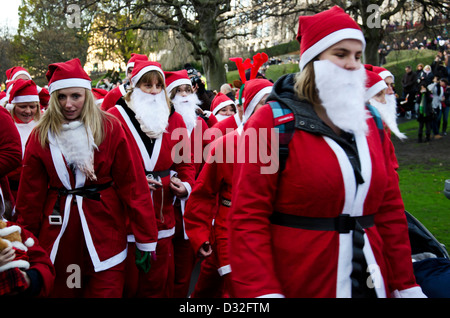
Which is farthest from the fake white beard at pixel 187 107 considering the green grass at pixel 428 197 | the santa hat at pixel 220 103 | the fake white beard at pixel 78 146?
the green grass at pixel 428 197

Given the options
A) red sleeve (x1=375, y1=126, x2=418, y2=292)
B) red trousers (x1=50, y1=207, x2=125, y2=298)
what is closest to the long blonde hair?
red trousers (x1=50, y1=207, x2=125, y2=298)

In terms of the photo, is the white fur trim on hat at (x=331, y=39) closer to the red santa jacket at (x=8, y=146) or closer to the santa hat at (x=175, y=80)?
the red santa jacket at (x=8, y=146)

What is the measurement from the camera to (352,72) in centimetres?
240

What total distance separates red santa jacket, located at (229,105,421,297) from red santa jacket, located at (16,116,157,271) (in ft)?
5.50

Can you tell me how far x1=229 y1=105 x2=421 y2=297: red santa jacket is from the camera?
88.4 inches

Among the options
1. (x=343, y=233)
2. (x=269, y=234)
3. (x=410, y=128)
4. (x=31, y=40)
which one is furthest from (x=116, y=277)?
(x=31, y=40)

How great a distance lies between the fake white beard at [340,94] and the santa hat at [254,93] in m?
2.17

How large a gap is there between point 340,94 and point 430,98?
46.9 feet

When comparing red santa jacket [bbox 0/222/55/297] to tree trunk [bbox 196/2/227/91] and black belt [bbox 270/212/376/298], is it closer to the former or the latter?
black belt [bbox 270/212/376/298]

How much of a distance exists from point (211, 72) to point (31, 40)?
18.4m

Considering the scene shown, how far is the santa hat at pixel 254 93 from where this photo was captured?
15.1 ft

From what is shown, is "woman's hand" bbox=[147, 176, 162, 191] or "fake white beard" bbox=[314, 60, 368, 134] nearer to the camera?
"fake white beard" bbox=[314, 60, 368, 134]

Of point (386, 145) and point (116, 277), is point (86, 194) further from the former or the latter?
point (386, 145)

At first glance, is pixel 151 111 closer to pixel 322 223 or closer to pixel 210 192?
pixel 210 192
